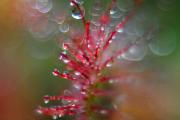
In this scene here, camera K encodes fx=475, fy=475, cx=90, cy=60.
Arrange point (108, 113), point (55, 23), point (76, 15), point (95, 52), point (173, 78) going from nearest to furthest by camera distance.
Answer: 1. point (95, 52)
2. point (76, 15)
3. point (108, 113)
4. point (173, 78)
5. point (55, 23)

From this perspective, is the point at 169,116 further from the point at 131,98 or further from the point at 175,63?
the point at 175,63

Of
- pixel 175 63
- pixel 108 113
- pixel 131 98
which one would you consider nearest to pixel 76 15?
pixel 108 113

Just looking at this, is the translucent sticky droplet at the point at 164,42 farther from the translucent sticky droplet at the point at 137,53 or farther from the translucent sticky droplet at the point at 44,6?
the translucent sticky droplet at the point at 44,6

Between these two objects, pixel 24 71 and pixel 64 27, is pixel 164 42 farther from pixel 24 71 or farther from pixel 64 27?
pixel 24 71

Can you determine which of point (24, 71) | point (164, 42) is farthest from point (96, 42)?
point (164, 42)

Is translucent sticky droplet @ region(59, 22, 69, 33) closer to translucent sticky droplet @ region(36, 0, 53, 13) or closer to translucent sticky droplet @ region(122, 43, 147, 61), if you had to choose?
translucent sticky droplet @ region(36, 0, 53, 13)

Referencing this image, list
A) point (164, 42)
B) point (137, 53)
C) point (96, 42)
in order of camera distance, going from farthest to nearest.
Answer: point (164, 42), point (137, 53), point (96, 42)

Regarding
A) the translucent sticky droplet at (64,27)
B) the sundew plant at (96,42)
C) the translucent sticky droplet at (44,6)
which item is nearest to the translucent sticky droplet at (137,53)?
the sundew plant at (96,42)
